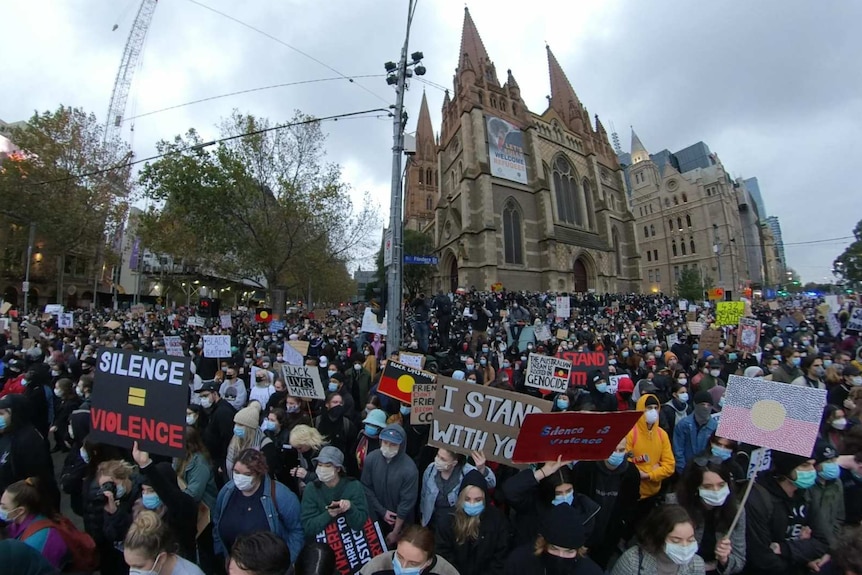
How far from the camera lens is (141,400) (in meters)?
3.16

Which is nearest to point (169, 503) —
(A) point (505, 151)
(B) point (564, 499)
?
(B) point (564, 499)

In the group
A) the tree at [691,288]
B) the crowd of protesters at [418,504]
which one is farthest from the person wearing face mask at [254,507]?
the tree at [691,288]

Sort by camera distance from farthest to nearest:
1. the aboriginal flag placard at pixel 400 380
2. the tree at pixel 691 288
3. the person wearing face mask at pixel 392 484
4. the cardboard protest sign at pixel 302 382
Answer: the tree at pixel 691 288 < the aboriginal flag placard at pixel 400 380 < the cardboard protest sign at pixel 302 382 < the person wearing face mask at pixel 392 484

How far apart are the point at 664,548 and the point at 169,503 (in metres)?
3.25

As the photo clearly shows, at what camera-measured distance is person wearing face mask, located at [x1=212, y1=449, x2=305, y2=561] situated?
9.16ft

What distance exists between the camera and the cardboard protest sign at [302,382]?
5082 millimetres

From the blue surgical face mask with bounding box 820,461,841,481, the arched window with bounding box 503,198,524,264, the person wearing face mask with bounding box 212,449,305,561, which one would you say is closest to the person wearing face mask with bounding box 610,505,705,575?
the blue surgical face mask with bounding box 820,461,841,481

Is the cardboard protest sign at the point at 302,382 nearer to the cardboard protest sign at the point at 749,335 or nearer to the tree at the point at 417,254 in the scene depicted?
the cardboard protest sign at the point at 749,335

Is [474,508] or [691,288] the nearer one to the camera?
[474,508]

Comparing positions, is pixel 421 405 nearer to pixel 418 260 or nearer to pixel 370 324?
pixel 370 324

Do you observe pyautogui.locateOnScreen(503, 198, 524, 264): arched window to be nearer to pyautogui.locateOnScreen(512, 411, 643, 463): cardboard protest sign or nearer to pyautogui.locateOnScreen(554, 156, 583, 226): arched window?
pyautogui.locateOnScreen(554, 156, 583, 226): arched window

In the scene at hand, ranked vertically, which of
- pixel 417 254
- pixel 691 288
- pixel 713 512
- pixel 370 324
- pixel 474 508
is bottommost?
pixel 713 512

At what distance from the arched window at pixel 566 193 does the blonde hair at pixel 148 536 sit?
3769cm

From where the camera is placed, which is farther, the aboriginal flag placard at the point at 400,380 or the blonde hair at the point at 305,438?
the aboriginal flag placard at the point at 400,380
